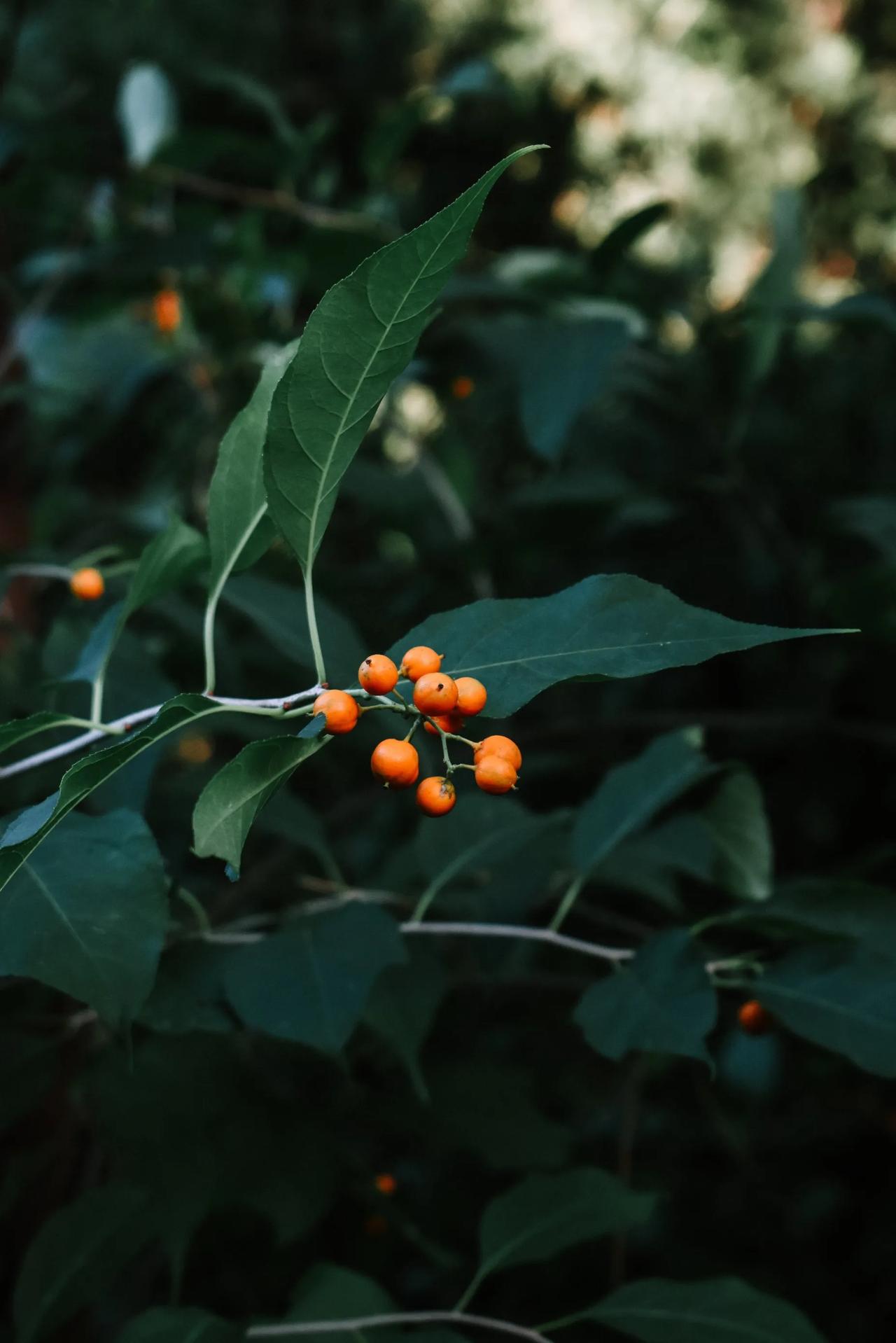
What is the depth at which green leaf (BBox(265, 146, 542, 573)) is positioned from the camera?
49cm

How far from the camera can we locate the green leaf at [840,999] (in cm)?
71

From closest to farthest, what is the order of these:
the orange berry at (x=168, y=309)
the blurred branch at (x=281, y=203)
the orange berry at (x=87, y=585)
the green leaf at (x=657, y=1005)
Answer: the green leaf at (x=657, y=1005) → the orange berry at (x=87, y=585) → the blurred branch at (x=281, y=203) → the orange berry at (x=168, y=309)

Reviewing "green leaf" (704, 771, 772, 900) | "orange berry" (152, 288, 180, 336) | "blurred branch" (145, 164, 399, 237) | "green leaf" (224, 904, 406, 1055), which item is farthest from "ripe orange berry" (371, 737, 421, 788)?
"orange berry" (152, 288, 180, 336)

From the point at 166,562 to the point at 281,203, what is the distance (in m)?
1.04

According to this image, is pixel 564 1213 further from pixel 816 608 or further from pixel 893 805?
pixel 893 805

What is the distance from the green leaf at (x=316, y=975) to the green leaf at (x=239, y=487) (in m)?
0.27

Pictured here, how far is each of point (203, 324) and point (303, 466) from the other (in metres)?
1.19

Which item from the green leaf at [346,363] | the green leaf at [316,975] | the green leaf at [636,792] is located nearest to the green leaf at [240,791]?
the green leaf at [346,363]

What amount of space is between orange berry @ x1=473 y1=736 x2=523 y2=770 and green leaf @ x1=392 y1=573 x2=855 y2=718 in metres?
0.03

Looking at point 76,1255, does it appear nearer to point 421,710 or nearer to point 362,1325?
point 362,1325

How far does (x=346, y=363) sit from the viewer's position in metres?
0.53

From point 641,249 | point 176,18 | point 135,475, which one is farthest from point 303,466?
point 641,249

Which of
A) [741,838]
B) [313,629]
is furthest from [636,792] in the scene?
[313,629]

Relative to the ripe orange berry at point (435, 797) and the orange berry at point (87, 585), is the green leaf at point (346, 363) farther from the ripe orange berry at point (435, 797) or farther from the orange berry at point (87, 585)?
the orange berry at point (87, 585)
